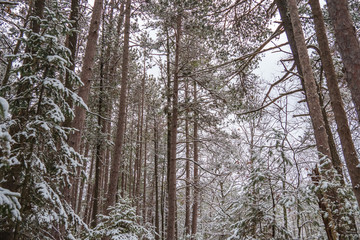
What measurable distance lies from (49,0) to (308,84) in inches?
276

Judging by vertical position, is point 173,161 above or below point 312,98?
below

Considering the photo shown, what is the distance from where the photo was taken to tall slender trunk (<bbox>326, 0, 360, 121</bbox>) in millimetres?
2848

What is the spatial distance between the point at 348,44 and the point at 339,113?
3.70 ft

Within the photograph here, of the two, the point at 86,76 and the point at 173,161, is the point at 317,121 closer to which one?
the point at 86,76

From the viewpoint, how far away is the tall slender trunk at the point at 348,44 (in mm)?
2848

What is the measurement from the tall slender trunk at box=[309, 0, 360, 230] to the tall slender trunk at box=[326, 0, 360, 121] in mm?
812

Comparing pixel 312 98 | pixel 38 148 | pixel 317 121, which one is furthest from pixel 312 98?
pixel 38 148

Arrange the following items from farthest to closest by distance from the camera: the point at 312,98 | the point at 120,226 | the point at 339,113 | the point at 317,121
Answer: the point at 120,226, the point at 312,98, the point at 317,121, the point at 339,113

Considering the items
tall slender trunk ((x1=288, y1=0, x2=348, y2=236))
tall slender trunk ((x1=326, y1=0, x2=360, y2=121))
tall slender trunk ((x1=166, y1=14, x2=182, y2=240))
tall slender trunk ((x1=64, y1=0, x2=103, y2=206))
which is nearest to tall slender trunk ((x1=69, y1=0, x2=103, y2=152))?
tall slender trunk ((x1=64, y1=0, x2=103, y2=206))

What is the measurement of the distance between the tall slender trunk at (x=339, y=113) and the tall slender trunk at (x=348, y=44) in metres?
0.81

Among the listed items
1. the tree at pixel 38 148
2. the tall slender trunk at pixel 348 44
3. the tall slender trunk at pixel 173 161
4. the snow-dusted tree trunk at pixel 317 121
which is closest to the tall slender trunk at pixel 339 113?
the snow-dusted tree trunk at pixel 317 121

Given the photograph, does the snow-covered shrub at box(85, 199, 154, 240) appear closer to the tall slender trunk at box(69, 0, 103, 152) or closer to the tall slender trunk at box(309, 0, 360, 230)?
the tall slender trunk at box(69, 0, 103, 152)

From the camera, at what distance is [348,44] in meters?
2.99

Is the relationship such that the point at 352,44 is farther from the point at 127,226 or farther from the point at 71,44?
the point at 127,226
